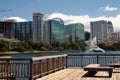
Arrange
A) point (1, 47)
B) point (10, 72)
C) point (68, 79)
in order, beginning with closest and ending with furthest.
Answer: point (68, 79) < point (10, 72) < point (1, 47)

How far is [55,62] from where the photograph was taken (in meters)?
16.5

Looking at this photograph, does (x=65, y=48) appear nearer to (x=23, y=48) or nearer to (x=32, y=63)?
(x=23, y=48)

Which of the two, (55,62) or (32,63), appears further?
(55,62)

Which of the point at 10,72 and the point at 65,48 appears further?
the point at 65,48

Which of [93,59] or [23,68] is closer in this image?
[23,68]

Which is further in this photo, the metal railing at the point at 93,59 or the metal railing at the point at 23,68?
the metal railing at the point at 93,59

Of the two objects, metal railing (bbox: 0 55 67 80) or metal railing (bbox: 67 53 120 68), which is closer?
metal railing (bbox: 0 55 67 80)

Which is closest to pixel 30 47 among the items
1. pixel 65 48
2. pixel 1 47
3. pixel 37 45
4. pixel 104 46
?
pixel 37 45

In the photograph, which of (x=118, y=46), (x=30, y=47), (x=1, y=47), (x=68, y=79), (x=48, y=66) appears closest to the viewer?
(x=68, y=79)

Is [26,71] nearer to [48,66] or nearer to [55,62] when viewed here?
[48,66]

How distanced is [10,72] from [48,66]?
2710 mm

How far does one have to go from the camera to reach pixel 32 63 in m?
12.2

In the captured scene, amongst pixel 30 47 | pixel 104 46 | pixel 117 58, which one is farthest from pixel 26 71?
pixel 104 46

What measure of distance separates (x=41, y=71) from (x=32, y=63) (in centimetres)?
149
